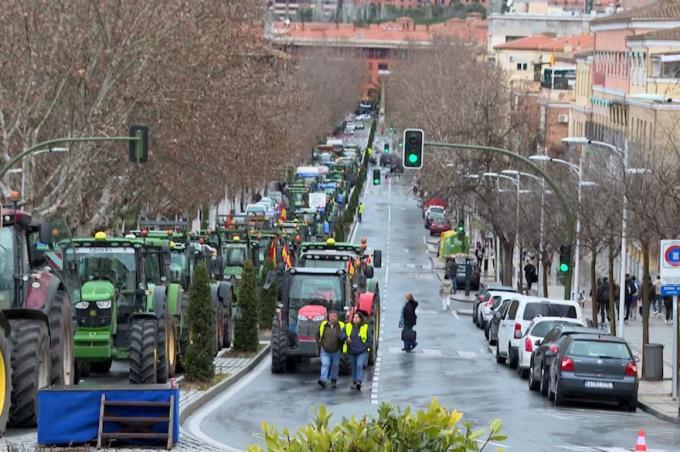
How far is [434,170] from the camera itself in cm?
9356

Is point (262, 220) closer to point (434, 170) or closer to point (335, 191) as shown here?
point (434, 170)

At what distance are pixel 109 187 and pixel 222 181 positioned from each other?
1016cm

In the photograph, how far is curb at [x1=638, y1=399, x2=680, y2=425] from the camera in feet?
99.5

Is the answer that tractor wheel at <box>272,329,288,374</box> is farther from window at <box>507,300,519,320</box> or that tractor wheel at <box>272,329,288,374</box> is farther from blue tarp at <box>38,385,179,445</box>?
blue tarp at <box>38,385,179,445</box>

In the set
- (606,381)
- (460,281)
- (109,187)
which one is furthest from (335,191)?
(606,381)

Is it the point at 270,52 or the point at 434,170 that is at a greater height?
the point at 270,52

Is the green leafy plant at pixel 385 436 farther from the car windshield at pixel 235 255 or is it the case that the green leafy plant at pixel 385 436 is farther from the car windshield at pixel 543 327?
the car windshield at pixel 235 255

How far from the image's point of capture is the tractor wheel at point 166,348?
28375 mm

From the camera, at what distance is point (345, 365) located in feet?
117

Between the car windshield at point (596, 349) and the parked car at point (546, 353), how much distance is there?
2.85 feet

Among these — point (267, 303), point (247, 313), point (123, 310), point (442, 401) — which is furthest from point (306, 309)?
point (267, 303)

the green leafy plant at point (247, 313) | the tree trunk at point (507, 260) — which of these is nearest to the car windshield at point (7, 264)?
the green leafy plant at point (247, 313)

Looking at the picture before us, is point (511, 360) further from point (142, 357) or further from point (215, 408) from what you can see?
point (142, 357)

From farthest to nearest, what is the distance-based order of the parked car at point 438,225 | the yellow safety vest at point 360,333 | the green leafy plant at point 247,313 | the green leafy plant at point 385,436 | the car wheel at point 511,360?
the parked car at point 438,225 < the car wheel at point 511,360 < the green leafy plant at point 247,313 < the yellow safety vest at point 360,333 < the green leafy plant at point 385,436
